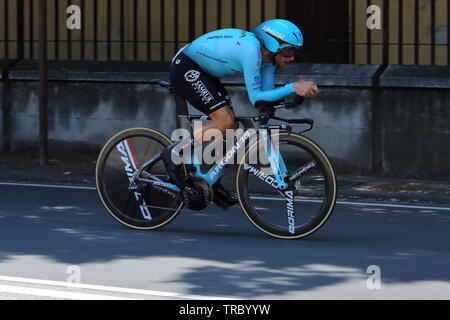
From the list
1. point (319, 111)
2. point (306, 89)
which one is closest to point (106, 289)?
point (306, 89)

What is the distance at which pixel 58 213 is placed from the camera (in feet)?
34.2

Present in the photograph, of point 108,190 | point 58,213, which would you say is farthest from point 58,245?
point 58,213

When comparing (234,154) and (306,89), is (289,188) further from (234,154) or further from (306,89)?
(306,89)

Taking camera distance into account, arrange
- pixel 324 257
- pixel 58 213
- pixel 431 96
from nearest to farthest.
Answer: pixel 324 257, pixel 58 213, pixel 431 96

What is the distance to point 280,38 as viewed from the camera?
866cm

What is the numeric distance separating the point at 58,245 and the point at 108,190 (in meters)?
0.91

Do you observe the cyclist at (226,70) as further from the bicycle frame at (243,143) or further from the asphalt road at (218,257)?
the asphalt road at (218,257)

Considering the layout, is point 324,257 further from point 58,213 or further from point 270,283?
point 58,213

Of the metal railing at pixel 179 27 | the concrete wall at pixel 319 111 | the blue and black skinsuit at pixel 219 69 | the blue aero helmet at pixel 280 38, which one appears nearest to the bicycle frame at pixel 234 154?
the blue and black skinsuit at pixel 219 69

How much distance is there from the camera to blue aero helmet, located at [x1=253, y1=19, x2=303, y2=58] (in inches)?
341

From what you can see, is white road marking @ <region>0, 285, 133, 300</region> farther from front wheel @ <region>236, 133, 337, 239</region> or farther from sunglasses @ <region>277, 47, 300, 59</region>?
sunglasses @ <region>277, 47, 300, 59</region>

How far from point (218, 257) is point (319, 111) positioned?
17.5ft

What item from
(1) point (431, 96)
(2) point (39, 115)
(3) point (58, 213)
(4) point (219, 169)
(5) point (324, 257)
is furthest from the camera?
(2) point (39, 115)

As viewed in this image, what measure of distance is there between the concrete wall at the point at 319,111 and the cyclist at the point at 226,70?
4370 mm
